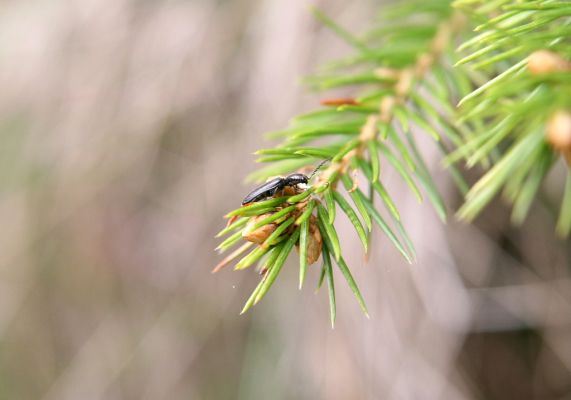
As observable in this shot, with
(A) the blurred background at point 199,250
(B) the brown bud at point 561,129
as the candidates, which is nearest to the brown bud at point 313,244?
(B) the brown bud at point 561,129

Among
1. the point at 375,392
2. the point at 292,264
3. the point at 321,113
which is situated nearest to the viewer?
the point at 321,113

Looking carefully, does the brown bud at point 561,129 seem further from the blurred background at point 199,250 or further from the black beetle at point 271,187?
the blurred background at point 199,250

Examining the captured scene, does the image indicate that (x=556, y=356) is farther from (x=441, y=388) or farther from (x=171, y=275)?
(x=171, y=275)

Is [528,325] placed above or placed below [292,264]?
below

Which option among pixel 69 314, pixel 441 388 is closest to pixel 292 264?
pixel 441 388

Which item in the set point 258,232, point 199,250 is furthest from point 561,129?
point 199,250
